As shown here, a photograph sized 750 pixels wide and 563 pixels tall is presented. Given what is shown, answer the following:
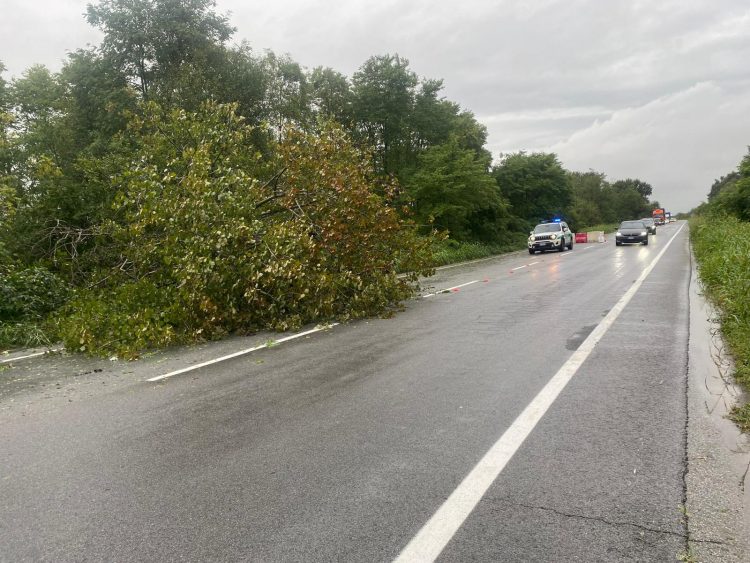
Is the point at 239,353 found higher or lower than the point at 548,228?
lower

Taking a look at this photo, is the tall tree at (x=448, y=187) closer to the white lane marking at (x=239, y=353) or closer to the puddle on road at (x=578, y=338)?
the white lane marking at (x=239, y=353)

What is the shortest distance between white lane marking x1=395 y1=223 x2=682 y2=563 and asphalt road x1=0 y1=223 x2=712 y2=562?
0.05 m

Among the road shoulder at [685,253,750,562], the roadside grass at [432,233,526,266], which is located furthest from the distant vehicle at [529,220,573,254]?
the road shoulder at [685,253,750,562]

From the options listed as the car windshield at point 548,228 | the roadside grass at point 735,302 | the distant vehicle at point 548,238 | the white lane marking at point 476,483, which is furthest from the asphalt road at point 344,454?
the car windshield at point 548,228

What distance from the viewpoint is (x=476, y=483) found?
353cm

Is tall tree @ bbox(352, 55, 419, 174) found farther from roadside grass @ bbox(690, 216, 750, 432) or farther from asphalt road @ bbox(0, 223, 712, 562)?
asphalt road @ bbox(0, 223, 712, 562)

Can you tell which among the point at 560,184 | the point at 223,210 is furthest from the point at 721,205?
the point at 223,210

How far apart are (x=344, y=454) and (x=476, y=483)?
3.37ft

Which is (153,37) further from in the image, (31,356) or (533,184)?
(533,184)

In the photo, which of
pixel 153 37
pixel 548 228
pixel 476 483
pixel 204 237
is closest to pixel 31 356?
pixel 204 237

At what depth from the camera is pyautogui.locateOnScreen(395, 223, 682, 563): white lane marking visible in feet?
9.41

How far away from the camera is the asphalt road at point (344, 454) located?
2.99m

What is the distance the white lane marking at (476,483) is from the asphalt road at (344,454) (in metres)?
0.05

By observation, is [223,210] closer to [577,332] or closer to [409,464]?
[577,332]
